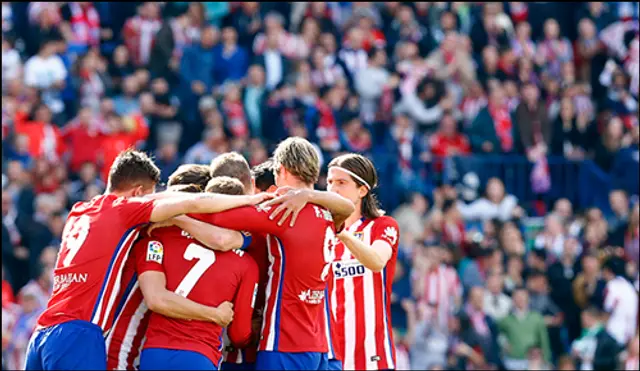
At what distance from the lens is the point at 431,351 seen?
15188 mm

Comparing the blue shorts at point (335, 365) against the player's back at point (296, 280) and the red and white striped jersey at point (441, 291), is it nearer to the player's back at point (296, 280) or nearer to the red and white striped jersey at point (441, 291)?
the player's back at point (296, 280)

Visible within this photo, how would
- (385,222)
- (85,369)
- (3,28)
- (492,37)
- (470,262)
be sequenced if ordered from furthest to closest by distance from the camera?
(492,37) → (3,28) → (470,262) → (385,222) → (85,369)

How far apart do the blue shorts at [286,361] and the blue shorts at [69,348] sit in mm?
994

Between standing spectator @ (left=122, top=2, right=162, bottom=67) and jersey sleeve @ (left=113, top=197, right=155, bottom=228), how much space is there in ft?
37.1

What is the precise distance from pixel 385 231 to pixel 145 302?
1945 millimetres

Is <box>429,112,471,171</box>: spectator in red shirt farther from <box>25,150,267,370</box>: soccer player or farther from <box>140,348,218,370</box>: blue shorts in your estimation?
<box>140,348,218,370</box>: blue shorts

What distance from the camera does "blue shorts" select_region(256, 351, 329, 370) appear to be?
7.42m

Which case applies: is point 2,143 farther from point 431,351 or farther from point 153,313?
point 153,313

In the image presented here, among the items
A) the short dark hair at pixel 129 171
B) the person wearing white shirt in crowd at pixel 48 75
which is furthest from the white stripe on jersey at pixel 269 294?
the person wearing white shirt in crowd at pixel 48 75

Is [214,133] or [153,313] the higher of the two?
[214,133]

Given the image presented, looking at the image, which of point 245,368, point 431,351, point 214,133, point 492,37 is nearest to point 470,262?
point 431,351

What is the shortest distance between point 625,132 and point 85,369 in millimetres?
14219

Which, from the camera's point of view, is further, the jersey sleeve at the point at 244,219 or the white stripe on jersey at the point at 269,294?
the white stripe on jersey at the point at 269,294

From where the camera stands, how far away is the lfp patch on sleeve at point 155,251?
732 cm
